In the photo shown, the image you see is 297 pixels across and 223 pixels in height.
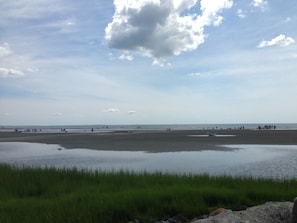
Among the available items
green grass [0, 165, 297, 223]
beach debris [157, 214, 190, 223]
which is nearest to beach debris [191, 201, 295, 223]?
beach debris [157, 214, 190, 223]

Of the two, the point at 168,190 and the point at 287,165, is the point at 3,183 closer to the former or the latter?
the point at 168,190

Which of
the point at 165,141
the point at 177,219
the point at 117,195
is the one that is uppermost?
the point at 165,141

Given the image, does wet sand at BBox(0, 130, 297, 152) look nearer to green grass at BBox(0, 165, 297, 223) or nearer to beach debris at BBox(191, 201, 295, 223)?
green grass at BBox(0, 165, 297, 223)

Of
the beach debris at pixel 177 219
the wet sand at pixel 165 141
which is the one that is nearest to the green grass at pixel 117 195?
the beach debris at pixel 177 219

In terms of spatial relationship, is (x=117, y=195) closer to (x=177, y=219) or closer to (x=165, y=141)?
(x=177, y=219)

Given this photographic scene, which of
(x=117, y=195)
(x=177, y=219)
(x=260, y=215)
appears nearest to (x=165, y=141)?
(x=117, y=195)

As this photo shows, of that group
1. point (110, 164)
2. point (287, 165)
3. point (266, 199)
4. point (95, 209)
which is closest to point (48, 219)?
point (95, 209)

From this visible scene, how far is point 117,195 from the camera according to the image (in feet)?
39.6

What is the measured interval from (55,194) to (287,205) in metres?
7.64

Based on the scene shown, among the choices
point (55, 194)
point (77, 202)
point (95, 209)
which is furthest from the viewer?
point (55, 194)

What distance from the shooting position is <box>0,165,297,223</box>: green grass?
10641mm

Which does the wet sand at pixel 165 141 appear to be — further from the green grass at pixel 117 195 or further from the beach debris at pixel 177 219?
the beach debris at pixel 177 219

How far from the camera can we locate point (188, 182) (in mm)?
14859

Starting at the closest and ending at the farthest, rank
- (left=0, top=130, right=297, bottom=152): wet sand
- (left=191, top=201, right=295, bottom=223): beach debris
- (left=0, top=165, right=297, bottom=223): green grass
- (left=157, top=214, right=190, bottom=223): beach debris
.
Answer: (left=191, top=201, right=295, bottom=223): beach debris → (left=157, top=214, right=190, bottom=223): beach debris → (left=0, top=165, right=297, bottom=223): green grass → (left=0, top=130, right=297, bottom=152): wet sand
